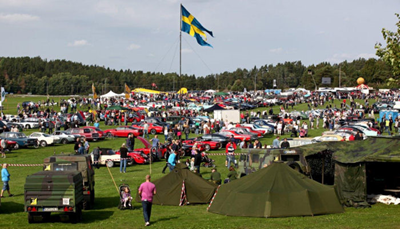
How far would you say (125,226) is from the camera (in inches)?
574

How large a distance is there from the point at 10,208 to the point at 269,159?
388 inches

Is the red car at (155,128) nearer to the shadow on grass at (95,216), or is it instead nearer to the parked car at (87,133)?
the parked car at (87,133)

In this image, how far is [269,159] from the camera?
67.8 feet

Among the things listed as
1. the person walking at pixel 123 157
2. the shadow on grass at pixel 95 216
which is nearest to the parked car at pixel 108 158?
the person walking at pixel 123 157

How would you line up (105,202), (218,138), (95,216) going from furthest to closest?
(218,138) < (105,202) < (95,216)

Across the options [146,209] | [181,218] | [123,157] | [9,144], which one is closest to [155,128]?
[9,144]

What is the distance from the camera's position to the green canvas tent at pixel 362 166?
58.5ft

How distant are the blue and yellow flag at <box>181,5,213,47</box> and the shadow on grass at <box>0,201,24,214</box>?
1827cm

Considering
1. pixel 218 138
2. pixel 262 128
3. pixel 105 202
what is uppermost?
pixel 262 128

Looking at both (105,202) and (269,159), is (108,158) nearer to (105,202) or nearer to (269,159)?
(105,202)

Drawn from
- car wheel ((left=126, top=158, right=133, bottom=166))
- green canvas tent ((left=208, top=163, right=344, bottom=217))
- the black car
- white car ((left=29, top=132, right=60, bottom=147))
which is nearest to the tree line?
white car ((left=29, top=132, right=60, bottom=147))

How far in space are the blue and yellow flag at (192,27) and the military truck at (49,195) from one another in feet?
66.5

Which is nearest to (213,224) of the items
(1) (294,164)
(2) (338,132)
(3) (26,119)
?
(1) (294,164)

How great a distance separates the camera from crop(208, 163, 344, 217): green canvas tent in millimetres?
15477
